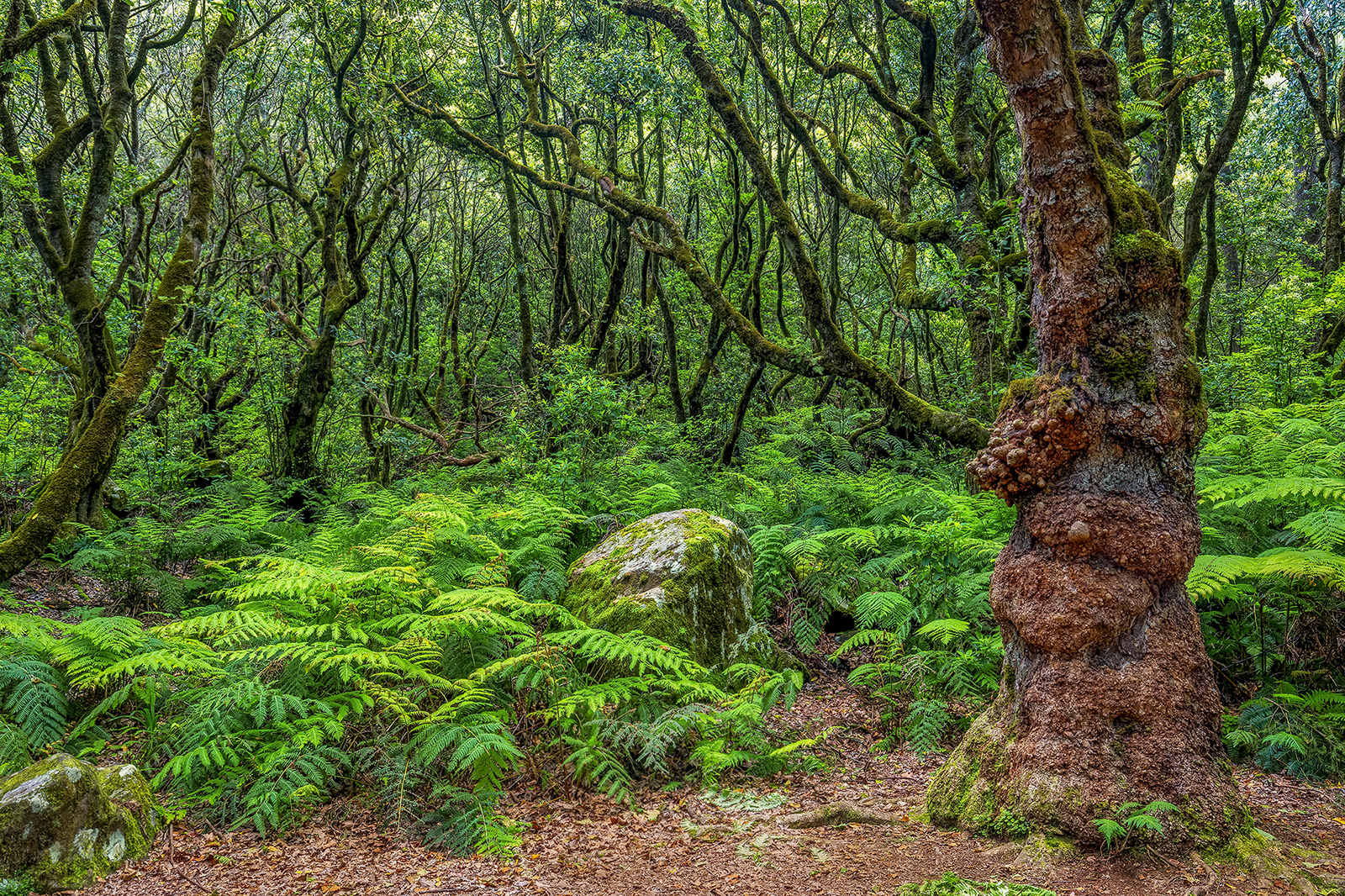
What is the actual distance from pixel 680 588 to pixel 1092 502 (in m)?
3.31

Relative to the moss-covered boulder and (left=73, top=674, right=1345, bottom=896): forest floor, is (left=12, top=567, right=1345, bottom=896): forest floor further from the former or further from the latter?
the moss-covered boulder

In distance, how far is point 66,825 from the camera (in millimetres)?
3434

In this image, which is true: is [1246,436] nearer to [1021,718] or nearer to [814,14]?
[1021,718]

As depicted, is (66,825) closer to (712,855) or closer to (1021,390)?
(712,855)

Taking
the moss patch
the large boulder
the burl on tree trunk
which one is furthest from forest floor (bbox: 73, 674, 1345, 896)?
the moss patch

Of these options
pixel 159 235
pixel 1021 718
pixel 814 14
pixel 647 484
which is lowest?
pixel 1021 718

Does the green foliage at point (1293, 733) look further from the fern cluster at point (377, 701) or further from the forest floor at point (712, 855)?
the fern cluster at point (377, 701)

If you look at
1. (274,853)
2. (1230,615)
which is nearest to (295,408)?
(274,853)

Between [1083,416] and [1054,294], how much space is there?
62 cm

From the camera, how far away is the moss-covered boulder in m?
3.31

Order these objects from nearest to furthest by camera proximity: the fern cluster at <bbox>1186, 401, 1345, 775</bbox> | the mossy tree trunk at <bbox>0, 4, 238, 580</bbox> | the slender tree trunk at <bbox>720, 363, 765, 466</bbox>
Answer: the fern cluster at <bbox>1186, 401, 1345, 775</bbox> < the mossy tree trunk at <bbox>0, 4, 238, 580</bbox> < the slender tree trunk at <bbox>720, 363, 765, 466</bbox>

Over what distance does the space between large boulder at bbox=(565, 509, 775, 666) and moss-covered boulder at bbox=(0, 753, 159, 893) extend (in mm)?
3004

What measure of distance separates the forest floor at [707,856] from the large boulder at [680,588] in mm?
1518

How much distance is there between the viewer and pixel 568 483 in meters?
9.43
